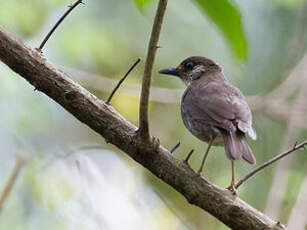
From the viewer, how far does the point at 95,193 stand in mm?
4980

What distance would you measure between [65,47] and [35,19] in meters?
0.42

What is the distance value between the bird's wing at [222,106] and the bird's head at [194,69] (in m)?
0.58

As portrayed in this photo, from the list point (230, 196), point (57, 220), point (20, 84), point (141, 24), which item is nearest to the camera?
point (230, 196)

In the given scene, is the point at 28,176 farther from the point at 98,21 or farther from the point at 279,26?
the point at 279,26

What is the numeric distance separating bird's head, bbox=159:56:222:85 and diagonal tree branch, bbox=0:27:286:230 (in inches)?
85.2

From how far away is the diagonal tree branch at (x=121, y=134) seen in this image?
260 cm

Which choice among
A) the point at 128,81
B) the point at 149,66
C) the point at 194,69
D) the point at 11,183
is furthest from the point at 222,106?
the point at 128,81

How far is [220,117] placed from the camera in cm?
370

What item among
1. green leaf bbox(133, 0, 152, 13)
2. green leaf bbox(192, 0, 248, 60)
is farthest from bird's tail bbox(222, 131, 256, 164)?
green leaf bbox(133, 0, 152, 13)

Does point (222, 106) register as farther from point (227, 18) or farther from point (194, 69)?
point (227, 18)

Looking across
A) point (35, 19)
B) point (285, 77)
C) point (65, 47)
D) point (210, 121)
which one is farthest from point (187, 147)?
point (210, 121)

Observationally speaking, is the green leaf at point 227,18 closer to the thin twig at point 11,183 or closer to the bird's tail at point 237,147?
the thin twig at point 11,183

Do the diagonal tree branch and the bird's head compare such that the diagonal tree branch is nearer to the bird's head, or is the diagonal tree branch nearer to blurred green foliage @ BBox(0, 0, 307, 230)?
blurred green foliage @ BBox(0, 0, 307, 230)

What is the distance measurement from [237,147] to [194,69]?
5.69ft
